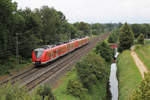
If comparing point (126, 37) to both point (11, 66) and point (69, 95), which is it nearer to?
point (11, 66)

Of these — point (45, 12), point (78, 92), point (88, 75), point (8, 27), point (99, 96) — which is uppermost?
point (45, 12)

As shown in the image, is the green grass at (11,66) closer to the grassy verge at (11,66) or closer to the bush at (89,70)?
the grassy verge at (11,66)

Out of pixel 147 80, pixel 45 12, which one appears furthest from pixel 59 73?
pixel 45 12

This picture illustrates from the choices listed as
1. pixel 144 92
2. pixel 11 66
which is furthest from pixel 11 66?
pixel 144 92

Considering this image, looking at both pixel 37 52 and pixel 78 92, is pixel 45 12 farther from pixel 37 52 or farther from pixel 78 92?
pixel 78 92

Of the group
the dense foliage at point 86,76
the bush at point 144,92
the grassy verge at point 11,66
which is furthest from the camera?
the grassy verge at point 11,66

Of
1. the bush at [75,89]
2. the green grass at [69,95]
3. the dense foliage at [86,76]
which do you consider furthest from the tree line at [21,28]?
the bush at [75,89]

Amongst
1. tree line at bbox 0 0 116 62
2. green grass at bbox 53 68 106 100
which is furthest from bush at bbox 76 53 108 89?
tree line at bbox 0 0 116 62

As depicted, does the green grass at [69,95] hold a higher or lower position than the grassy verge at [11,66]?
lower

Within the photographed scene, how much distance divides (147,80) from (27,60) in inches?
1218

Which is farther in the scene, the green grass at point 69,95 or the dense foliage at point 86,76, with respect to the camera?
the dense foliage at point 86,76

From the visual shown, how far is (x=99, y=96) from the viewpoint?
27.5 meters

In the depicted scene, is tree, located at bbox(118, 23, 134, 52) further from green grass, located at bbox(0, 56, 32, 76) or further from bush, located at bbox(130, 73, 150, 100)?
bush, located at bbox(130, 73, 150, 100)

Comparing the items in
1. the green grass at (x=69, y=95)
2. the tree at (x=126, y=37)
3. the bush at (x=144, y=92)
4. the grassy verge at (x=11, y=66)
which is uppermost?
the tree at (x=126, y=37)
